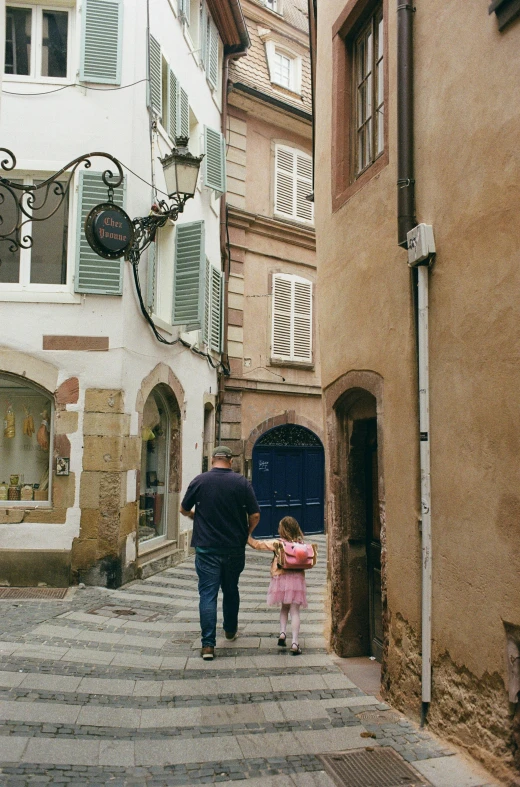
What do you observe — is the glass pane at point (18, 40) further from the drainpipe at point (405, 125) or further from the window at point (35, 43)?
the drainpipe at point (405, 125)

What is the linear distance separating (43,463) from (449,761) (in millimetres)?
6991

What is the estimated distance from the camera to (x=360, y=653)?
21.5 ft

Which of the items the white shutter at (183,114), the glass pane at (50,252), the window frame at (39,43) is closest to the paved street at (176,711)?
the glass pane at (50,252)

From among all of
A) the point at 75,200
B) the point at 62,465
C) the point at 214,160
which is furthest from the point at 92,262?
the point at 214,160

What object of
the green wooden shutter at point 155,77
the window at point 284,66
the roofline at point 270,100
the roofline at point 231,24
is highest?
the window at point 284,66

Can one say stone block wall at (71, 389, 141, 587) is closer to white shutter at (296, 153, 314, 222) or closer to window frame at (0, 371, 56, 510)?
window frame at (0, 371, 56, 510)

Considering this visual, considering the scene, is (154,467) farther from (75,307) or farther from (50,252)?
(50,252)

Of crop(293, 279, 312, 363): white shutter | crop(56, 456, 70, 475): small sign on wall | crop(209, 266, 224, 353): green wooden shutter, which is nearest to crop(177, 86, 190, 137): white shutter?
crop(209, 266, 224, 353): green wooden shutter

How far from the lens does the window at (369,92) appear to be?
627cm

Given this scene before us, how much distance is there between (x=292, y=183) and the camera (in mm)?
17328

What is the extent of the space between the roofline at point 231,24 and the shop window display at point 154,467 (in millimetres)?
7848

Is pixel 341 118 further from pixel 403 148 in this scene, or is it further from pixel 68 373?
pixel 68 373

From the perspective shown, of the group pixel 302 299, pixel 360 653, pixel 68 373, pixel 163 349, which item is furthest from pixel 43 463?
pixel 302 299

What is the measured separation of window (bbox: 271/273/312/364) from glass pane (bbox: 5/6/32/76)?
7.80 m
